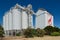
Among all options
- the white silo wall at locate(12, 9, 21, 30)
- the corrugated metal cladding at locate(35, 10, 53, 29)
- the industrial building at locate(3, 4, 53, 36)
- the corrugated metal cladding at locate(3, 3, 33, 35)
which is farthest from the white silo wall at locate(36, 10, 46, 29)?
the white silo wall at locate(12, 9, 21, 30)

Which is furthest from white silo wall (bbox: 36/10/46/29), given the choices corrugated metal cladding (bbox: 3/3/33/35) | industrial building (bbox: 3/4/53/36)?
corrugated metal cladding (bbox: 3/3/33/35)

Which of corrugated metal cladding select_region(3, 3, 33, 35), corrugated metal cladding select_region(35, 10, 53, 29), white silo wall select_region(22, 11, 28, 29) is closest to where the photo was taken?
corrugated metal cladding select_region(3, 3, 33, 35)

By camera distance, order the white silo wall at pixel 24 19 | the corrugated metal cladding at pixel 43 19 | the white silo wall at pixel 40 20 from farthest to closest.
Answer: the white silo wall at pixel 40 20 < the corrugated metal cladding at pixel 43 19 < the white silo wall at pixel 24 19

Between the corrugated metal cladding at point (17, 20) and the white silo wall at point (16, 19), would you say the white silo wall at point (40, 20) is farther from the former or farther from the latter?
the white silo wall at point (16, 19)

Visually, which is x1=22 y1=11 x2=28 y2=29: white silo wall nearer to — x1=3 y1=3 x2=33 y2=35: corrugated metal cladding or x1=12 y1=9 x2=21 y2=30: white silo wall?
x1=3 y1=3 x2=33 y2=35: corrugated metal cladding

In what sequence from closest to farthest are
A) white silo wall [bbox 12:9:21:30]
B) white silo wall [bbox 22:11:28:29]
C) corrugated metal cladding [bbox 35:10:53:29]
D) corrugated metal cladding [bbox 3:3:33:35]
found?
white silo wall [bbox 12:9:21:30], corrugated metal cladding [bbox 3:3:33:35], white silo wall [bbox 22:11:28:29], corrugated metal cladding [bbox 35:10:53:29]

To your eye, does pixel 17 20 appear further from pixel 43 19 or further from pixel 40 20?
pixel 43 19

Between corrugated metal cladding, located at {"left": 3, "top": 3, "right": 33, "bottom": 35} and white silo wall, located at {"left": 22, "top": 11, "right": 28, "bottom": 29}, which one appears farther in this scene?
white silo wall, located at {"left": 22, "top": 11, "right": 28, "bottom": 29}

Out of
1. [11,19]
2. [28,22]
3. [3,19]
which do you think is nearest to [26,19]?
[28,22]

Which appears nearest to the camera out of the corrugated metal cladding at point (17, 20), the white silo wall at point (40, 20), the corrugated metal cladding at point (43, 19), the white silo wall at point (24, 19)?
the corrugated metal cladding at point (17, 20)


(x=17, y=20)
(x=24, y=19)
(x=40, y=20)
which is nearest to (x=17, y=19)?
(x=17, y=20)

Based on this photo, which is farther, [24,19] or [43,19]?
[43,19]

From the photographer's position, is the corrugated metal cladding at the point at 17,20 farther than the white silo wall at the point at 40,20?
No

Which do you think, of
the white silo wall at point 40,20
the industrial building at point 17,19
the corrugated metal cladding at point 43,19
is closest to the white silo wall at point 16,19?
the industrial building at point 17,19
